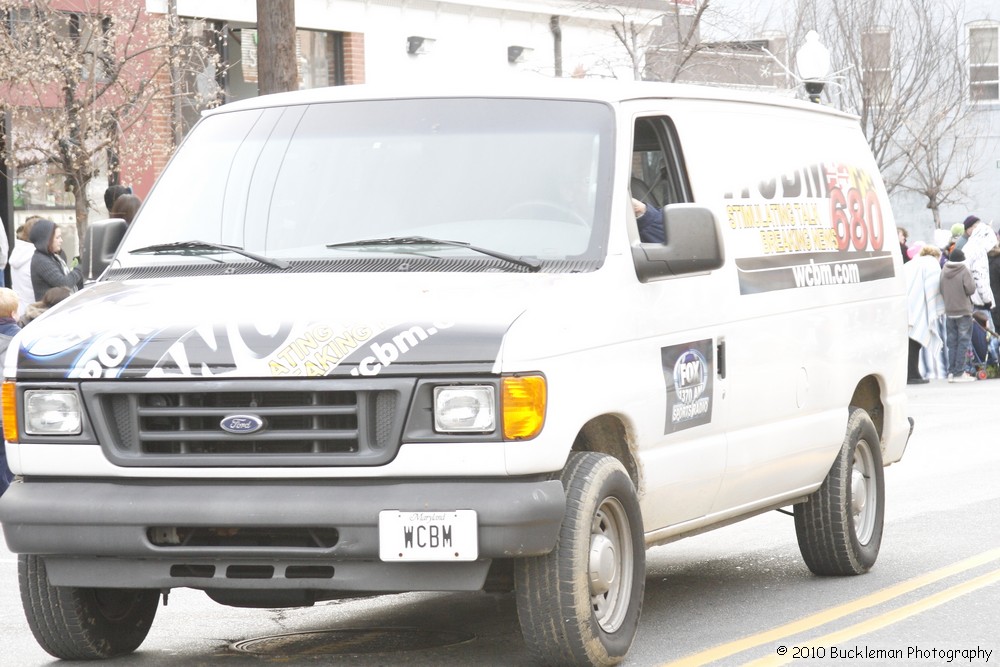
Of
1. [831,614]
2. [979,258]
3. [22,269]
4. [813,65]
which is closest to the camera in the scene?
[831,614]

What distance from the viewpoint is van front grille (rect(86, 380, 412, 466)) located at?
19.3ft

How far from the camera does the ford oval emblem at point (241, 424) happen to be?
5969 mm

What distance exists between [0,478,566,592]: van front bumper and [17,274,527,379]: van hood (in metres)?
0.38

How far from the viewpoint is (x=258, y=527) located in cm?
593

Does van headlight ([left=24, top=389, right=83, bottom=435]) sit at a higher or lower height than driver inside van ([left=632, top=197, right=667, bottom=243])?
lower

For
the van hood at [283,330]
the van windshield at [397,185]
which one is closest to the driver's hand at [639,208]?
the van windshield at [397,185]

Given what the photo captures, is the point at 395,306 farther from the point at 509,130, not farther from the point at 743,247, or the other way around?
the point at 743,247

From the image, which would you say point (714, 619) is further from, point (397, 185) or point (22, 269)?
point (22, 269)

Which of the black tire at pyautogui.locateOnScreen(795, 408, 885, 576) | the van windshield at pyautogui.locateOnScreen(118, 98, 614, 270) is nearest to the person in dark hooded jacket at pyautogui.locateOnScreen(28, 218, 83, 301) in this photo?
the van windshield at pyautogui.locateOnScreen(118, 98, 614, 270)

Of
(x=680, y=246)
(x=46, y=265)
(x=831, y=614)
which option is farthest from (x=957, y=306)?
(x=680, y=246)

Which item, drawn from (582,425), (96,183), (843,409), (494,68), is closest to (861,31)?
(494,68)

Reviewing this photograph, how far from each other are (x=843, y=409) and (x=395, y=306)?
129 inches

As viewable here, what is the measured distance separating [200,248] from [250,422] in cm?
117

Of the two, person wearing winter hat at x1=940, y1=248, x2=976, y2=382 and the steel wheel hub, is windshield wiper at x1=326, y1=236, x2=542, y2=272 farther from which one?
person wearing winter hat at x1=940, y1=248, x2=976, y2=382
